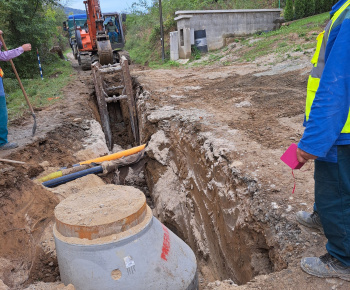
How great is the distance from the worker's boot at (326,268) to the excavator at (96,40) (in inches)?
470

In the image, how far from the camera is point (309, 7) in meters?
17.6

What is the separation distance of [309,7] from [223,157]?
17340 mm

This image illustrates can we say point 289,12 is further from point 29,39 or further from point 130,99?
point 29,39

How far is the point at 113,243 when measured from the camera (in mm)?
2338

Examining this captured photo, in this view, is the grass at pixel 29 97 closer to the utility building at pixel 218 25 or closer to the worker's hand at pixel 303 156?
the utility building at pixel 218 25

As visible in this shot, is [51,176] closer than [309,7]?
Yes

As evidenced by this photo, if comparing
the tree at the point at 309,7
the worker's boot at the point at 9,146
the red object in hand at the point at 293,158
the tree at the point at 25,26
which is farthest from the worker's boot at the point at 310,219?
the tree at the point at 309,7

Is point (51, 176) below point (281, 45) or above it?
below

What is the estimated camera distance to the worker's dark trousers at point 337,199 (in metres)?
1.96

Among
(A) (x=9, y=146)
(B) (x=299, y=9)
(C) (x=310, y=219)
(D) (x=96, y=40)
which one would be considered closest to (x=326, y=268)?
Result: (C) (x=310, y=219)

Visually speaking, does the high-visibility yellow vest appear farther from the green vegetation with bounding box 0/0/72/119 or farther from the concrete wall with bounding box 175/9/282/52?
the concrete wall with bounding box 175/9/282/52

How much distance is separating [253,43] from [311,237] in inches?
552

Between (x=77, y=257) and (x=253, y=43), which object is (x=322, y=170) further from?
(x=253, y=43)

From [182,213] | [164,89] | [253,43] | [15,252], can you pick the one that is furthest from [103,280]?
[253,43]
